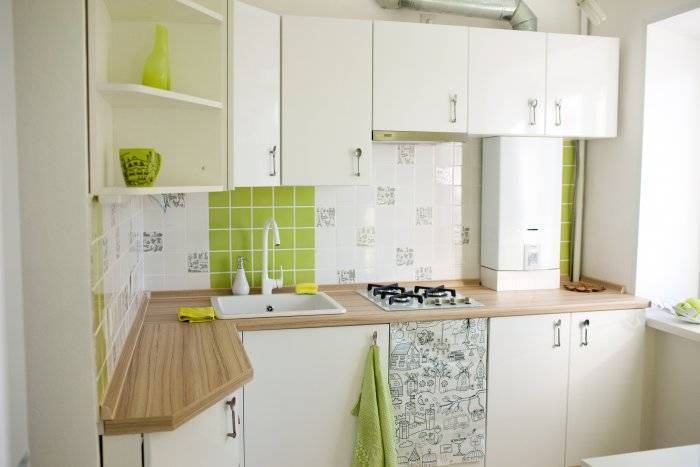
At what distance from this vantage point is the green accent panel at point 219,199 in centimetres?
321

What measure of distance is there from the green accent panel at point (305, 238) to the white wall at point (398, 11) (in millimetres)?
1099

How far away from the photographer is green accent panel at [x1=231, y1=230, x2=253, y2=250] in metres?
3.26

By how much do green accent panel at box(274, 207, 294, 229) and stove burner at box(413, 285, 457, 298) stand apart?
73cm

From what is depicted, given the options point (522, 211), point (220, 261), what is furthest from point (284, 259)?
point (522, 211)

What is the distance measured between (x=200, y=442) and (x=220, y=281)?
1.51m

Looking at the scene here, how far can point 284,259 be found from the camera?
3.32 metres

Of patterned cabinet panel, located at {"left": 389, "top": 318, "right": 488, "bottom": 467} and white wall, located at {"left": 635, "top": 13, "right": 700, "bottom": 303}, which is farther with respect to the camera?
white wall, located at {"left": 635, "top": 13, "right": 700, "bottom": 303}

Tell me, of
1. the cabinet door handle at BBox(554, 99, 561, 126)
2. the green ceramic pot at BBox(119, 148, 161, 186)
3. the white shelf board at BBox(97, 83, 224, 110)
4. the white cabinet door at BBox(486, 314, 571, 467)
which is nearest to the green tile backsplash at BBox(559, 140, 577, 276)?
the cabinet door handle at BBox(554, 99, 561, 126)

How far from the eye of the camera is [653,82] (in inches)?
127

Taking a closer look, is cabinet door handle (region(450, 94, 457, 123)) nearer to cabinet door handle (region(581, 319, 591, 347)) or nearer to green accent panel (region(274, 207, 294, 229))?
green accent panel (region(274, 207, 294, 229))

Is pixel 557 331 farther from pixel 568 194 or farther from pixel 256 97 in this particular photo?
pixel 256 97

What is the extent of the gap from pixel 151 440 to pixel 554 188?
250 centimetres

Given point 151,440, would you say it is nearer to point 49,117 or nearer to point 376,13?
point 49,117

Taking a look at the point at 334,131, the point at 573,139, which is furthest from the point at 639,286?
the point at 334,131
